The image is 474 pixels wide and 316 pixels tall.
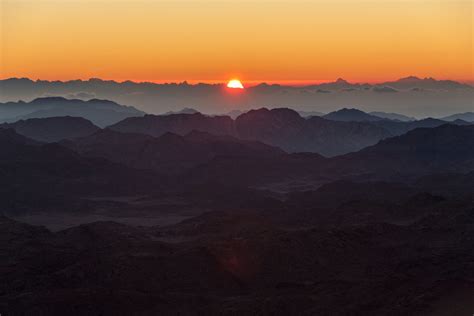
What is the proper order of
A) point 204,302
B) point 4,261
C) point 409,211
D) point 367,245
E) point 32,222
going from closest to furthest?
point 204,302 < point 4,261 < point 367,245 < point 409,211 < point 32,222

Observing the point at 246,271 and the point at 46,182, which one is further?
the point at 46,182

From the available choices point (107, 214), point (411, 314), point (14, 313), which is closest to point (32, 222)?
point (107, 214)

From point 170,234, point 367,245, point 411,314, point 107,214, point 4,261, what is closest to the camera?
point 411,314

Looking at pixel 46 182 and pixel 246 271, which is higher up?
pixel 246 271

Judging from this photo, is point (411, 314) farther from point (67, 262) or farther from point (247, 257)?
point (67, 262)

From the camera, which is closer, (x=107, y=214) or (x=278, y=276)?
(x=278, y=276)

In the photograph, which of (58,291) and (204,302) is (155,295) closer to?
(204,302)

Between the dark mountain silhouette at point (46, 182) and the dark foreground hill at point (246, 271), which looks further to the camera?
the dark mountain silhouette at point (46, 182)

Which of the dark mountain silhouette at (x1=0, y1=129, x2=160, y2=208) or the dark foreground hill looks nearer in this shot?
the dark foreground hill

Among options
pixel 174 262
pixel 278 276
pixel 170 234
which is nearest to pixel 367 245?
pixel 278 276
